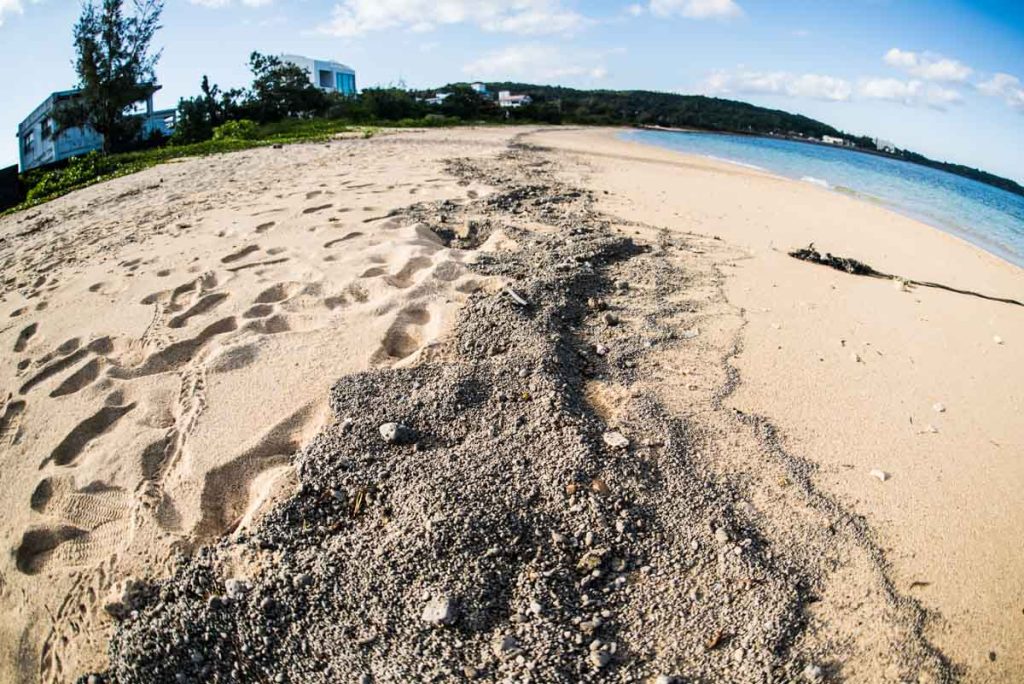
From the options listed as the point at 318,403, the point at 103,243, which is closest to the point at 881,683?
the point at 318,403

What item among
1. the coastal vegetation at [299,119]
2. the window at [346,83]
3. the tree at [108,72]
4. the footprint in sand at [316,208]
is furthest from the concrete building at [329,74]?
the footprint in sand at [316,208]

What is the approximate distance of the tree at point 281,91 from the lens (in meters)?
24.0

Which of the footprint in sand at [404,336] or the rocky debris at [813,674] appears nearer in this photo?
the rocky debris at [813,674]

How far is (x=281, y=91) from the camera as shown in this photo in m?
24.4

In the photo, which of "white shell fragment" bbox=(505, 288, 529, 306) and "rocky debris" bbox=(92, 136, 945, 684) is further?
"white shell fragment" bbox=(505, 288, 529, 306)

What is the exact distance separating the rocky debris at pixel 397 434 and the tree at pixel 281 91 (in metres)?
25.4

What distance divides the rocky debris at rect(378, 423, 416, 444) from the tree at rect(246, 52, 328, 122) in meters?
25.4

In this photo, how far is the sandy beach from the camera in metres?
1.58

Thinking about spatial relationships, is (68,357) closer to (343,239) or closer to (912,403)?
(343,239)

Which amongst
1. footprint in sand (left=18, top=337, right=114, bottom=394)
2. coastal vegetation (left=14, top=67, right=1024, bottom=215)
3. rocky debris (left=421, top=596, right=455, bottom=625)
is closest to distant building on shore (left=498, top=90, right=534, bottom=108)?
coastal vegetation (left=14, top=67, right=1024, bottom=215)

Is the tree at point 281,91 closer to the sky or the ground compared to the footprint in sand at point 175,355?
closer to the sky

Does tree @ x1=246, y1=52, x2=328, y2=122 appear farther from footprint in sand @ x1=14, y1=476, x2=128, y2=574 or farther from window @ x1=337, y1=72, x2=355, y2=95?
footprint in sand @ x1=14, y1=476, x2=128, y2=574

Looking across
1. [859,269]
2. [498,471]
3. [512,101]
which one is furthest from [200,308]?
[512,101]

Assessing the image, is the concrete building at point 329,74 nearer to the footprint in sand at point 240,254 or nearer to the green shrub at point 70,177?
the green shrub at point 70,177
